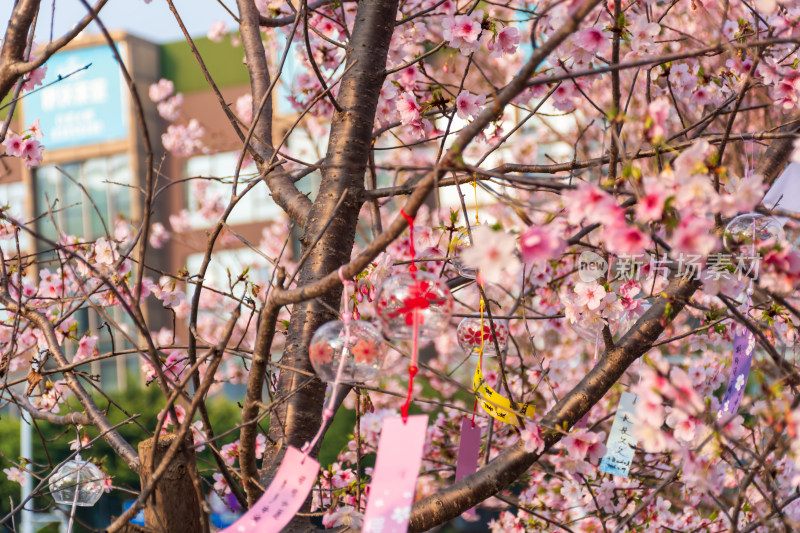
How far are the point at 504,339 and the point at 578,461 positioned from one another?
1.90 ft

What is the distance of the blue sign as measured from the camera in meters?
17.2

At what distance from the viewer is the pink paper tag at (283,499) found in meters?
1.47

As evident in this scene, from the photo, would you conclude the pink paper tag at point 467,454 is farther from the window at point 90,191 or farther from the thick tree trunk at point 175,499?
the window at point 90,191

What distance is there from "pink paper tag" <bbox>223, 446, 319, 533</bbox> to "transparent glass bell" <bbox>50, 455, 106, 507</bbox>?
3.94 ft

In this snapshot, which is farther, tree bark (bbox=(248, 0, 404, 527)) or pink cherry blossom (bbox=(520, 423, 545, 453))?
tree bark (bbox=(248, 0, 404, 527))

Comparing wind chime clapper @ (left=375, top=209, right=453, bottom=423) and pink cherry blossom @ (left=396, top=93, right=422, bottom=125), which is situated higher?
pink cherry blossom @ (left=396, top=93, right=422, bottom=125)

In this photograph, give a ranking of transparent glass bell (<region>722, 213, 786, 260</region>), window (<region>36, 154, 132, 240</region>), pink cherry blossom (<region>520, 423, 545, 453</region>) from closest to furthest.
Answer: transparent glass bell (<region>722, 213, 786, 260</region>), pink cherry blossom (<region>520, 423, 545, 453</region>), window (<region>36, 154, 132, 240</region>)

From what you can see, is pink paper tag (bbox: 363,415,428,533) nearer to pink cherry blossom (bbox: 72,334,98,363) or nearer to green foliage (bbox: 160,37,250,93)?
pink cherry blossom (bbox: 72,334,98,363)

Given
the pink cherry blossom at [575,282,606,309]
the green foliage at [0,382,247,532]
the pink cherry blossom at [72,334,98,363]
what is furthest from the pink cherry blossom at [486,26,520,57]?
the green foliage at [0,382,247,532]

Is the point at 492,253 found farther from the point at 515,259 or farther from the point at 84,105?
the point at 84,105

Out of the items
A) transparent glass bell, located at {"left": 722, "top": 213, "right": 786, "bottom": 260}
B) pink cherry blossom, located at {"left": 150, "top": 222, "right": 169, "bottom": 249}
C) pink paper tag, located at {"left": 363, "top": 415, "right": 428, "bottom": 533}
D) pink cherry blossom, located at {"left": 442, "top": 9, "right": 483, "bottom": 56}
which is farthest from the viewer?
pink cherry blossom, located at {"left": 150, "top": 222, "right": 169, "bottom": 249}

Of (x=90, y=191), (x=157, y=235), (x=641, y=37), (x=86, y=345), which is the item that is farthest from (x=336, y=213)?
(x=90, y=191)

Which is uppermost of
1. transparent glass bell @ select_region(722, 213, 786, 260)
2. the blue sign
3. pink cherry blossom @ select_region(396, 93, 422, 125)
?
the blue sign

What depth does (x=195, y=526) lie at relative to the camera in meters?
1.89
